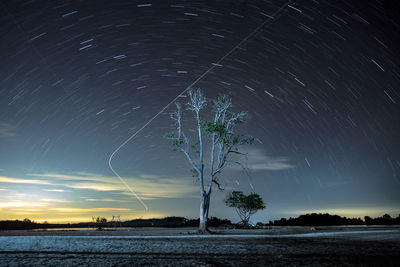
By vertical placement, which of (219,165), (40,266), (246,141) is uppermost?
(246,141)

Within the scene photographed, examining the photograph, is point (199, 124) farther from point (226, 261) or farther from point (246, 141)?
point (226, 261)

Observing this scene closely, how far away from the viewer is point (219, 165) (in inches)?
1259

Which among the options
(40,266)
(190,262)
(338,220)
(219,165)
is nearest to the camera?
(40,266)

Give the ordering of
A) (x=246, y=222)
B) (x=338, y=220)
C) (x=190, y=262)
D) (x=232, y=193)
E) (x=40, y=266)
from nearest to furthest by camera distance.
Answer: (x=40, y=266)
(x=190, y=262)
(x=246, y=222)
(x=232, y=193)
(x=338, y=220)

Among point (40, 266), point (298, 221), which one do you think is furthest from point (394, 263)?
point (298, 221)

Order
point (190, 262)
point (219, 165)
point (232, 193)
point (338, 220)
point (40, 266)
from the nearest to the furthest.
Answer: point (40, 266) → point (190, 262) → point (219, 165) → point (232, 193) → point (338, 220)

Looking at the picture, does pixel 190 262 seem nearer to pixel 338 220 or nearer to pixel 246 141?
pixel 246 141

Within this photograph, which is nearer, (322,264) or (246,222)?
(322,264)

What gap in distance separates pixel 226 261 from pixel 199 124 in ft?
76.9

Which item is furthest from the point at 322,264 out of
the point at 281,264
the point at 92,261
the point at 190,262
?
the point at 92,261

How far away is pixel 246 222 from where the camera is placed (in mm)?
61125

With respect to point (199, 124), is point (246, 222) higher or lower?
lower

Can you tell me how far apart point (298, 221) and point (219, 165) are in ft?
291

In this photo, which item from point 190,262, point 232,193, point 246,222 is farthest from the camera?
point 232,193
